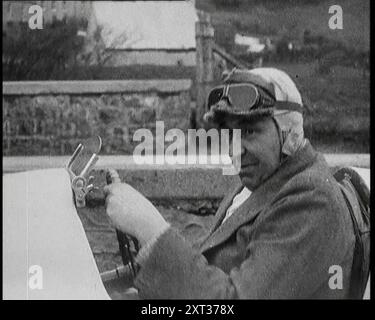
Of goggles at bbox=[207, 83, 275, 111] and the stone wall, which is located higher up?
goggles at bbox=[207, 83, 275, 111]

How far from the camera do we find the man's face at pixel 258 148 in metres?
1.92

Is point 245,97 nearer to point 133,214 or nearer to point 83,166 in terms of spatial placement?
point 133,214

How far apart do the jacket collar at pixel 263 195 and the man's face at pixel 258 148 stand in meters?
0.03

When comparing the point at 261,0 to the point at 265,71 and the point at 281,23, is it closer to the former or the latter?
the point at 281,23

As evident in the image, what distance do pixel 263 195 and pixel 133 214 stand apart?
15.8 inches

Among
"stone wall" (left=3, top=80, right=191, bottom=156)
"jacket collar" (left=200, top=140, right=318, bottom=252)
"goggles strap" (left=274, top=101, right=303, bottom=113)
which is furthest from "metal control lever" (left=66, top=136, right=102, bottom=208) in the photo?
"goggles strap" (left=274, top=101, right=303, bottom=113)

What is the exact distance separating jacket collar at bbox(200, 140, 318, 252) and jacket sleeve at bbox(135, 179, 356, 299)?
0.04m

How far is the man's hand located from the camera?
1936 mm

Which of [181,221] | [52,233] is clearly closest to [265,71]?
[181,221]

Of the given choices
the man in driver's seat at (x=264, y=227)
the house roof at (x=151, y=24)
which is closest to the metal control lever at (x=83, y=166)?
the man in driver's seat at (x=264, y=227)

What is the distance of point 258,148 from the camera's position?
1.94 meters

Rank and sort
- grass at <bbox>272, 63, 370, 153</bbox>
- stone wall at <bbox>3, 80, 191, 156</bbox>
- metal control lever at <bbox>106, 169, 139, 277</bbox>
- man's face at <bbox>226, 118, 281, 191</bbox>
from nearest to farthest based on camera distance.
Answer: man's face at <bbox>226, 118, 281, 191</bbox>
metal control lever at <bbox>106, 169, 139, 277</bbox>
grass at <bbox>272, 63, 370, 153</bbox>
stone wall at <bbox>3, 80, 191, 156</bbox>

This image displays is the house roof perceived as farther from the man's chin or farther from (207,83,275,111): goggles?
the man's chin
